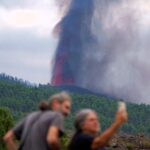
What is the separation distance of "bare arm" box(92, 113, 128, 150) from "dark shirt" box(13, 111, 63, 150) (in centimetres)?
51

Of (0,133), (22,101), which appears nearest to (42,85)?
(22,101)

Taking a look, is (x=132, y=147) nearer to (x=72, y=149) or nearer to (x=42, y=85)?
(x=72, y=149)

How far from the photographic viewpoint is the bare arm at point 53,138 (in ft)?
30.7

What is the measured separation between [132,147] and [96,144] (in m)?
46.6

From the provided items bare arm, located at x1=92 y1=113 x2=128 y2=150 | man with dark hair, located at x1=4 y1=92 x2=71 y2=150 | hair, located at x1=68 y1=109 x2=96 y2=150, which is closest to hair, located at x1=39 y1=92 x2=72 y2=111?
man with dark hair, located at x1=4 y1=92 x2=71 y2=150

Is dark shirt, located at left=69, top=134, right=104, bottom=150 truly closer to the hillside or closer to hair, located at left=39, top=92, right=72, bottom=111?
hair, located at left=39, top=92, right=72, bottom=111

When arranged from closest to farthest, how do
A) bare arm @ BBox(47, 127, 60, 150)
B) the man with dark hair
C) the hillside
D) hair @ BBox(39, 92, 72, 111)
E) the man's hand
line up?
the man's hand, bare arm @ BBox(47, 127, 60, 150), the man with dark hair, hair @ BBox(39, 92, 72, 111), the hillside

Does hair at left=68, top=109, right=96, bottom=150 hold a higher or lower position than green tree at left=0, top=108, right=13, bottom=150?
lower

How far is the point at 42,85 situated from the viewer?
198 m

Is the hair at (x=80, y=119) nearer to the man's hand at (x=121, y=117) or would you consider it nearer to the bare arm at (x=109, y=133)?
the bare arm at (x=109, y=133)

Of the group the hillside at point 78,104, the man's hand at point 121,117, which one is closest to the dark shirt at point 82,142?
the man's hand at point 121,117

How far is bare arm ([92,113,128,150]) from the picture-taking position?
355 inches

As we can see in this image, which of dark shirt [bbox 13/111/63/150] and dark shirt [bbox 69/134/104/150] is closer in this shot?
dark shirt [bbox 69/134/104/150]

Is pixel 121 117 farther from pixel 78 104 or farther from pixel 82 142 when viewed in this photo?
pixel 78 104
